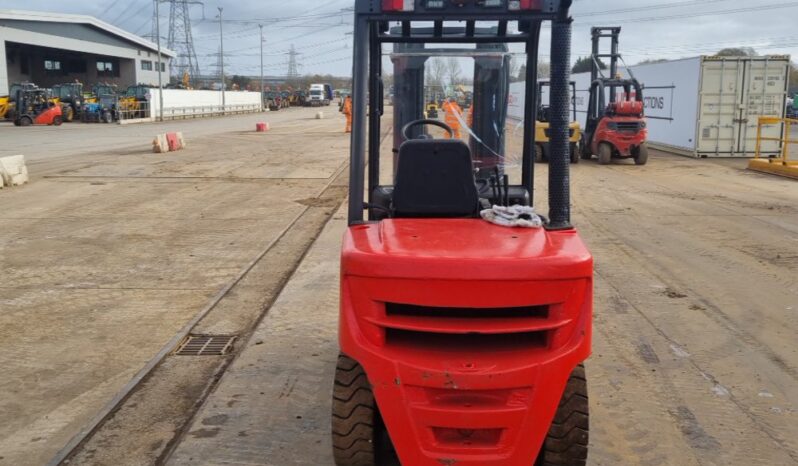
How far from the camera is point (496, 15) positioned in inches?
149

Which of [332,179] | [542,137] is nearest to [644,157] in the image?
[542,137]

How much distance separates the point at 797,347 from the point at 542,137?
1355 cm

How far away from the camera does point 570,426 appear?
340 cm

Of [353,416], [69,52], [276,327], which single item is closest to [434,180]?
[353,416]

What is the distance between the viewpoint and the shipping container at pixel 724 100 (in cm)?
2198

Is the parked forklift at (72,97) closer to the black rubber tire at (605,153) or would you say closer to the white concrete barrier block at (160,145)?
the white concrete barrier block at (160,145)

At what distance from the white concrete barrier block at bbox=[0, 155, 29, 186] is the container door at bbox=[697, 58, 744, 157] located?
1887 centimetres

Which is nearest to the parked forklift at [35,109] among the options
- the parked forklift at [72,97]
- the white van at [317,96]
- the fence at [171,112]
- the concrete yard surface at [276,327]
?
the parked forklift at [72,97]

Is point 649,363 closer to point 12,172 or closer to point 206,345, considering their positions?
point 206,345

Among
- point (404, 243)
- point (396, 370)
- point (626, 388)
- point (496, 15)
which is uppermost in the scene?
point (496, 15)

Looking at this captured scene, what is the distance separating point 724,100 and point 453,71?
64.7 feet

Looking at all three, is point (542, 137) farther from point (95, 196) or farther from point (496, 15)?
point (496, 15)

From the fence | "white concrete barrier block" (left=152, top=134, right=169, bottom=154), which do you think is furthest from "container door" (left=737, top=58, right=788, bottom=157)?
the fence

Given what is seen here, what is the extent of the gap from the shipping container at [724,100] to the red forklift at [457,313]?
2065 centimetres
